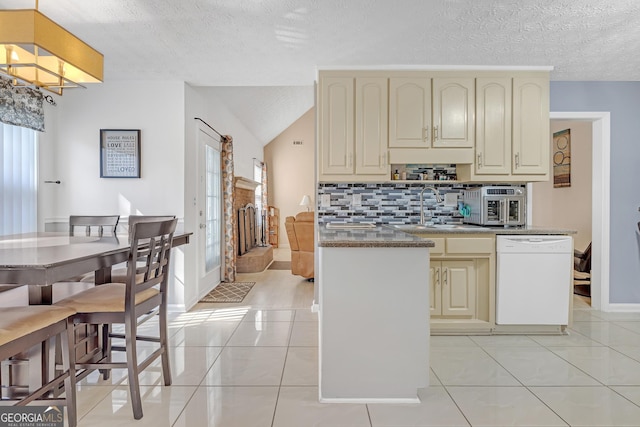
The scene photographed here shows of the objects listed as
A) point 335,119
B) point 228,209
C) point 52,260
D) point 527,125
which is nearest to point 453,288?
point 527,125

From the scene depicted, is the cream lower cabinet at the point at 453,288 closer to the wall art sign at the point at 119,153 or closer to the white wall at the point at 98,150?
the white wall at the point at 98,150

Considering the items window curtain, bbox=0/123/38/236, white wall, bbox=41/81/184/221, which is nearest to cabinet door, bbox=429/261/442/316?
white wall, bbox=41/81/184/221

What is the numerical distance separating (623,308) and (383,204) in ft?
8.76

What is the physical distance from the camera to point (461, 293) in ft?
10.8

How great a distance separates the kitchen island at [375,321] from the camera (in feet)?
6.99

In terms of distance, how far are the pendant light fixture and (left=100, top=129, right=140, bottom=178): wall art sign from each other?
1691mm

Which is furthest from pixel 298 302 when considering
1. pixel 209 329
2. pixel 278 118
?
pixel 278 118

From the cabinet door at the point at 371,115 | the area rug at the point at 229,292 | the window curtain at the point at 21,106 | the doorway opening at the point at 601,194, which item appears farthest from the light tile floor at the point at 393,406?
the window curtain at the point at 21,106

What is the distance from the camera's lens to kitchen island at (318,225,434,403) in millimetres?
2131

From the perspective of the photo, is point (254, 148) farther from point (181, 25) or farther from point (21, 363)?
point (21, 363)

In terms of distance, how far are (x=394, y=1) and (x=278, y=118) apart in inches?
228

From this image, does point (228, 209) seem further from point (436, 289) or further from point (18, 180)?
point (436, 289)

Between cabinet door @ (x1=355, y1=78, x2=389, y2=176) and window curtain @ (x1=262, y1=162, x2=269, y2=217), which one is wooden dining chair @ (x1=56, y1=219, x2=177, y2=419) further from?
window curtain @ (x1=262, y1=162, x2=269, y2=217)

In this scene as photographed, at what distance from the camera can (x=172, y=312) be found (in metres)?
3.92
